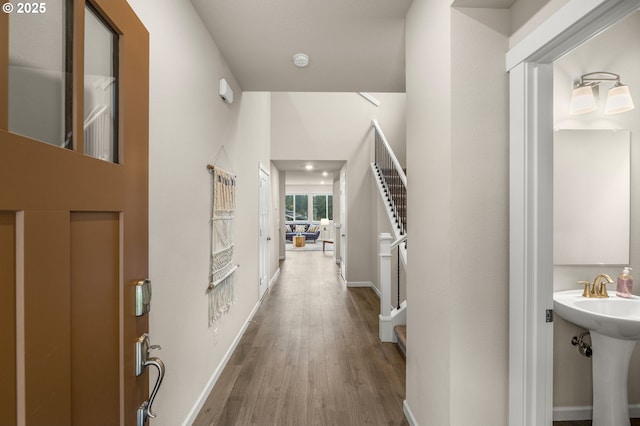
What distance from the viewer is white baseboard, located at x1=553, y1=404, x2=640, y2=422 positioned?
2.01m

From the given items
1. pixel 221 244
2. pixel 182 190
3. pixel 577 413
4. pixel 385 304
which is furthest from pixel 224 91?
pixel 577 413

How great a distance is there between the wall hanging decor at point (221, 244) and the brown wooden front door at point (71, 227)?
4.54 ft

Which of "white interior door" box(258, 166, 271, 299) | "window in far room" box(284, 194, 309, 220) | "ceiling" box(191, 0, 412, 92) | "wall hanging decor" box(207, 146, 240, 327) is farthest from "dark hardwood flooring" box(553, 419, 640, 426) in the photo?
"window in far room" box(284, 194, 309, 220)

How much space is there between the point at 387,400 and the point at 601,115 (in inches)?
96.9

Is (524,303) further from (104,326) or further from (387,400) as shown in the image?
(104,326)

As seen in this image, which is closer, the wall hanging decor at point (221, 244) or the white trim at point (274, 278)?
the wall hanging decor at point (221, 244)

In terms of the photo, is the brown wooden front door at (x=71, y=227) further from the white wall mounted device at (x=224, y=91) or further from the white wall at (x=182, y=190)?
the white wall mounted device at (x=224, y=91)

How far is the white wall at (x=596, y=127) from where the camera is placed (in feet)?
6.54

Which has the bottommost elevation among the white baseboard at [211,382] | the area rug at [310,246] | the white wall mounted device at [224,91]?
the area rug at [310,246]

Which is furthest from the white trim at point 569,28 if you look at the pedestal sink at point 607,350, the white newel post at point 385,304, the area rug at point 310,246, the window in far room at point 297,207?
the window in far room at point 297,207

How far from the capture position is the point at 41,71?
0.65m

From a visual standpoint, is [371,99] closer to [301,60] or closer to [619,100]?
[301,60]

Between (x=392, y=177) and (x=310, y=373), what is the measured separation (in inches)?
131

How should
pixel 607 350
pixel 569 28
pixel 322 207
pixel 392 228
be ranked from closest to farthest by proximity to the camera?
pixel 569 28
pixel 607 350
pixel 392 228
pixel 322 207
